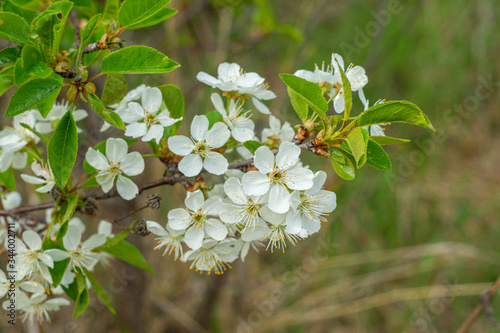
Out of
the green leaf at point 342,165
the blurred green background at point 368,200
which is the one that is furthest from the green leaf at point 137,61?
the blurred green background at point 368,200

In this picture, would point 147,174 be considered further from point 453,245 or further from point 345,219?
point 453,245

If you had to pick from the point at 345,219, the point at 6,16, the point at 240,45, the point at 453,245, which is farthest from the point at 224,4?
the point at 453,245

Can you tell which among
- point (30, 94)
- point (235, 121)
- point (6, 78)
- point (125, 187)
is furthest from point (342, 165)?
point (6, 78)

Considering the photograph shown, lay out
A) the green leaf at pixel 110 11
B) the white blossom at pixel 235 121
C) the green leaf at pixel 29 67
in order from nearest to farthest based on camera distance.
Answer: the green leaf at pixel 29 67
the white blossom at pixel 235 121
the green leaf at pixel 110 11

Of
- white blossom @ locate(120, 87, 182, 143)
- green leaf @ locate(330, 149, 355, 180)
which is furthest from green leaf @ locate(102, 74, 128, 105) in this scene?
green leaf @ locate(330, 149, 355, 180)

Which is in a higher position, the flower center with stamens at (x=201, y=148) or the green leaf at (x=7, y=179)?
the flower center with stamens at (x=201, y=148)

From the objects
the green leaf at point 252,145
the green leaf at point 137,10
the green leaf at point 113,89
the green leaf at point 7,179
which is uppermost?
the green leaf at point 137,10

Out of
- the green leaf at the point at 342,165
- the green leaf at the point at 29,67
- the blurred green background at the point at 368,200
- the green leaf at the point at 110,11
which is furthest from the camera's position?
the blurred green background at the point at 368,200

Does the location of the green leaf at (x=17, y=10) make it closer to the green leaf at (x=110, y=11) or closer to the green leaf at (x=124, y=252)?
the green leaf at (x=110, y=11)

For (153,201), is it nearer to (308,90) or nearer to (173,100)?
(173,100)
